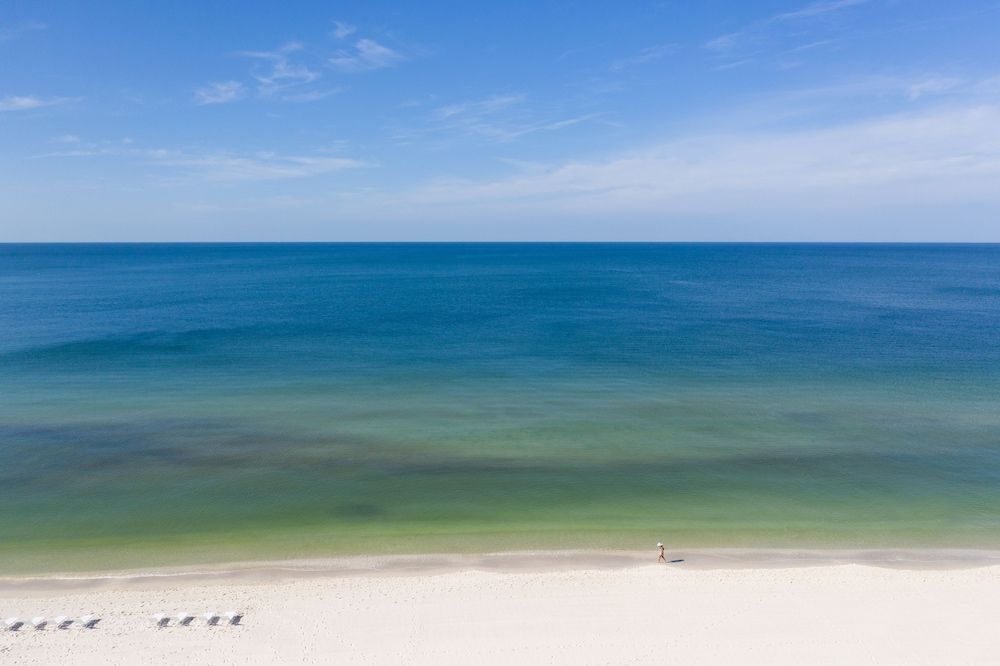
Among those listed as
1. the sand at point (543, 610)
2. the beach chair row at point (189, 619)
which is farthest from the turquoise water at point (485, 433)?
the beach chair row at point (189, 619)

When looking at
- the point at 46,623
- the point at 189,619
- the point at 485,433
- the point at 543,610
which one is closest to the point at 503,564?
the point at 543,610

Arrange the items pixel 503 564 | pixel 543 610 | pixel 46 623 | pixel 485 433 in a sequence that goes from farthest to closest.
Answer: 1. pixel 485 433
2. pixel 503 564
3. pixel 543 610
4. pixel 46 623

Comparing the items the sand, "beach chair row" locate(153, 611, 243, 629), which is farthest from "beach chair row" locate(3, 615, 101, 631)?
"beach chair row" locate(153, 611, 243, 629)

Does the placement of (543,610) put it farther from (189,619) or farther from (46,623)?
(46,623)

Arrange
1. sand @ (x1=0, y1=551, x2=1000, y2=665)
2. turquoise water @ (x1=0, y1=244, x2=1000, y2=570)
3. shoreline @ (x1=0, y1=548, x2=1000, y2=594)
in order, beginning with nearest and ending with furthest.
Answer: sand @ (x1=0, y1=551, x2=1000, y2=665), shoreline @ (x1=0, y1=548, x2=1000, y2=594), turquoise water @ (x1=0, y1=244, x2=1000, y2=570)

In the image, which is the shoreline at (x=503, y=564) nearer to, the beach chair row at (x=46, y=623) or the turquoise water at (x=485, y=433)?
the turquoise water at (x=485, y=433)

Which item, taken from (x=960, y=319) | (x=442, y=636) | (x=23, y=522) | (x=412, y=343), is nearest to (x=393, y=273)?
(x=412, y=343)

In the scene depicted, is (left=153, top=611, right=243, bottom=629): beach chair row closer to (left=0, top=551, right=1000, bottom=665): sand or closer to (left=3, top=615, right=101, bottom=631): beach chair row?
(left=0, top=551, right=1000, bottom=665): sand
